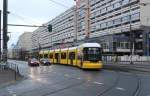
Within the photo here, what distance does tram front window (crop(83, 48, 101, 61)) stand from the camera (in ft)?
168

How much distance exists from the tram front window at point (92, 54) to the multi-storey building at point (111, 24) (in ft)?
215

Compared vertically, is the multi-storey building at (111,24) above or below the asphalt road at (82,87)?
above

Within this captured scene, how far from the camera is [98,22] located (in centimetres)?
18262

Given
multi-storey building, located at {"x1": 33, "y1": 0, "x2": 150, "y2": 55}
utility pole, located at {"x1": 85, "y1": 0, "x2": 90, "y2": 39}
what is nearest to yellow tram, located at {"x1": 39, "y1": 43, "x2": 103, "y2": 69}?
multi-storey building, located at {"x1": 33, "y1": 0, "x2": 150, "y2": 55}

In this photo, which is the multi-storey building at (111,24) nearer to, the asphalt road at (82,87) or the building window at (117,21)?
the building window at (117,21)

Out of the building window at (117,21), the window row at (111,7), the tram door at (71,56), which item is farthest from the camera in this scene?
the building window at (117,21)

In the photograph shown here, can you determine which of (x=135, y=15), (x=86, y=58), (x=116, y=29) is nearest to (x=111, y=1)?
(x=116, y=29)

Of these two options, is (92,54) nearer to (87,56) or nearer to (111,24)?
(87,56)

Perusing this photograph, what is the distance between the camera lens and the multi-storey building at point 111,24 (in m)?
145

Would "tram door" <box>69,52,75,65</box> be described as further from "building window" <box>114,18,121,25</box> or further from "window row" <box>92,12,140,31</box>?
"building window" <box>114,18,121,25</box>

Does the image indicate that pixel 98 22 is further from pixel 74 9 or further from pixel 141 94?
pixel 141 94

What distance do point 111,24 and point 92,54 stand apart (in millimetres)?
117749

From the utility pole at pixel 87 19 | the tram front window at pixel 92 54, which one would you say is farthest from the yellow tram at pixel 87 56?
the utility pole at pixel 87 19

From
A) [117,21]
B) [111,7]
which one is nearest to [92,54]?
[117,21]
